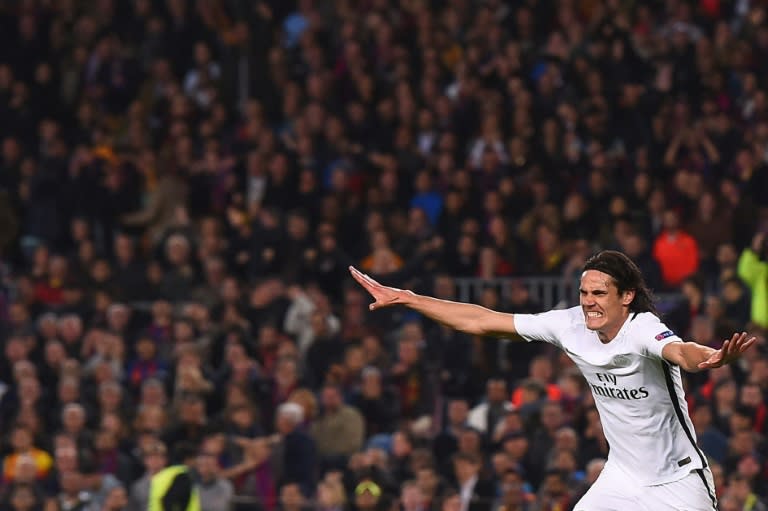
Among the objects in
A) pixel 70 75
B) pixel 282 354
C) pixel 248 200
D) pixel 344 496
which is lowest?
pixel 344 496

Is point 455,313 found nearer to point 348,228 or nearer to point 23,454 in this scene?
point 23,454

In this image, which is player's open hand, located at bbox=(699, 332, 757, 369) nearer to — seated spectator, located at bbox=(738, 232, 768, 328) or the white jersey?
the white jersey

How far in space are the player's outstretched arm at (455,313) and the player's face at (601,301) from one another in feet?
1.77

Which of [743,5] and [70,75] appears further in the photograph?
[70,75]

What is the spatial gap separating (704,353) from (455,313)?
4.83ft

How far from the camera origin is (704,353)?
22.0 feet

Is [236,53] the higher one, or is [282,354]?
[236,53]

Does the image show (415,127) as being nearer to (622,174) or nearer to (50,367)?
(622,174)

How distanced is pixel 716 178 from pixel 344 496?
5071mm

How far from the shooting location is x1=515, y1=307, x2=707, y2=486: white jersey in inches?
287

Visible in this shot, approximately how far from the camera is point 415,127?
16625 millimetres

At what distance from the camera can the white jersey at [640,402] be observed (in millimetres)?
7293

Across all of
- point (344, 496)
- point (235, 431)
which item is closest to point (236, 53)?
point (235, 431)

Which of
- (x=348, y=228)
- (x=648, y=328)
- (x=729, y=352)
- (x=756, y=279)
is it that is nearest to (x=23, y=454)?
(x=348, y=228)
